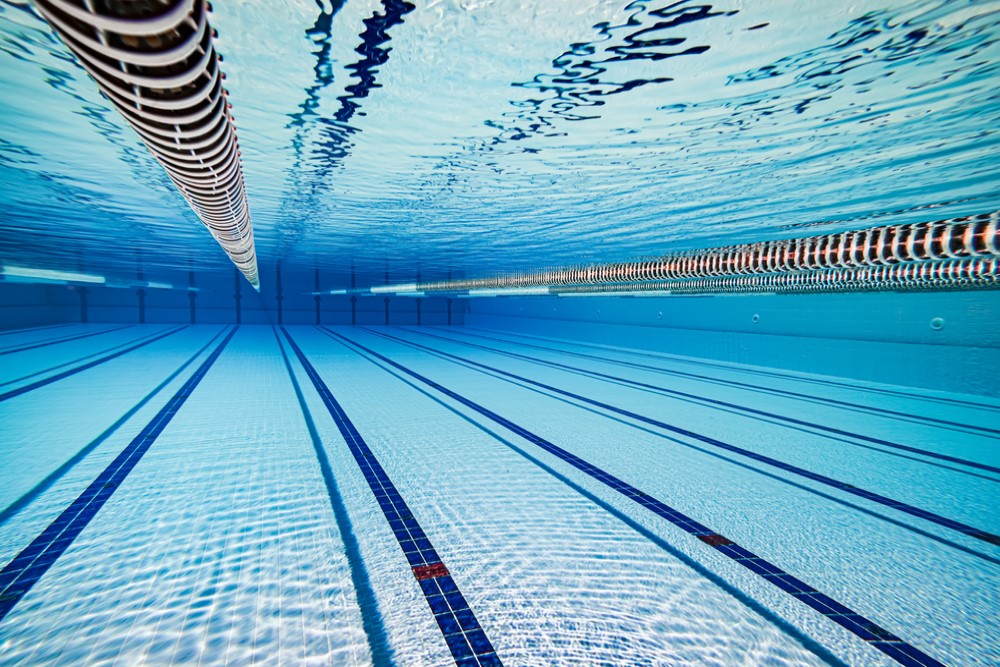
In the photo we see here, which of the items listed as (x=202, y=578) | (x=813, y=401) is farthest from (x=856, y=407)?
(x=202, y=578)

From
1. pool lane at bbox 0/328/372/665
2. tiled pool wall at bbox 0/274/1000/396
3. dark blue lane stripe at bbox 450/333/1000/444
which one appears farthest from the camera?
tiled pool wall at bbox 0/274/1000/396

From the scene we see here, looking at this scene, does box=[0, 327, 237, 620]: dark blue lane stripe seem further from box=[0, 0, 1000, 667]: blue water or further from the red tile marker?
the red tile marker

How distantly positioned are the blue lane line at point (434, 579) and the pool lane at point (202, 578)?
12.4 inches

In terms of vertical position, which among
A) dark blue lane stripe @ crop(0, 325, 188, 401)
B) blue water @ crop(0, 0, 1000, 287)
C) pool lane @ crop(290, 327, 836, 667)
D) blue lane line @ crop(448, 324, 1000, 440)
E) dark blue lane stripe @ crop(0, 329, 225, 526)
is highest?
blue water @ crop(0, 0, 1000, 287)

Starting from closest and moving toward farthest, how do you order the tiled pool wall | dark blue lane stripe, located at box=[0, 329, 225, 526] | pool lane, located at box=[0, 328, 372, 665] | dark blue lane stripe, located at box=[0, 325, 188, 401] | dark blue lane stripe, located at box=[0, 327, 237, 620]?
pool lane, located at box=[0, 328, 372, 665] → dark blue lane stripe, located at box=[0, 327, 237, 620] → dark blue lane stripe, located at box=[0, 329, 225, 526] → dark blue lane stripe, located at box=[0, 325, 188, 401] → the tiled pool wall

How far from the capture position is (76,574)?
2035 millimetres

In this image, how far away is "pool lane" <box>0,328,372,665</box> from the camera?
5.37ft

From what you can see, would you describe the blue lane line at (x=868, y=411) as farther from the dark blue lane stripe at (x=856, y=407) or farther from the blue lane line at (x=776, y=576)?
the blue lane line at (x=776, y=576)

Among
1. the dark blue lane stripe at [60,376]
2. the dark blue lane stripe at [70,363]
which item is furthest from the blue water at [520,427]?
the dark blue lane stripe at [70,363]

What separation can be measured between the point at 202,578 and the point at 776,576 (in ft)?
9.02

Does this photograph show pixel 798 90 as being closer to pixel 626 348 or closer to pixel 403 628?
pixel 403 628

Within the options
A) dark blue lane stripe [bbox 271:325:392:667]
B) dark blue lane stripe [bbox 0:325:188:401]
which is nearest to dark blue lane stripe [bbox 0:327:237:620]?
dark blue lane stripe [bbox 271:325:392:667]

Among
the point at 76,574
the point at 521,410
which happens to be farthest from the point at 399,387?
the point at 76,574

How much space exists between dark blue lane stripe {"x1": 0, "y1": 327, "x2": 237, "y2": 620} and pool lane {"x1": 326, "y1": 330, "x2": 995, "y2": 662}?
11.0ft
